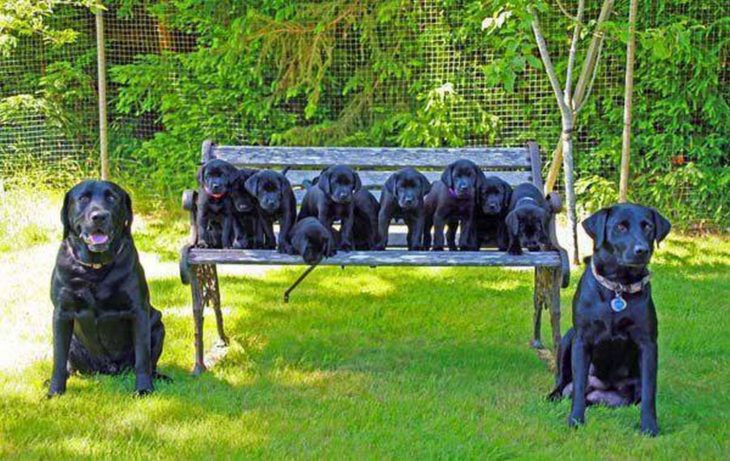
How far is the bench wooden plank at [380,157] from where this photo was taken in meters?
5.95

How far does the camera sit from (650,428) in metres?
3.93

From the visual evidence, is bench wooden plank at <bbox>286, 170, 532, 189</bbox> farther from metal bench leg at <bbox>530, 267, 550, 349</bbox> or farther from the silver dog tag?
the silver dog tag

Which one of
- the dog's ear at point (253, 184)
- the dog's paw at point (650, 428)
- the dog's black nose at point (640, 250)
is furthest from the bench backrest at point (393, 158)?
the dog's paw at point (650, 428)

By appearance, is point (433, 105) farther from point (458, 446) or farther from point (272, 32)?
point (458, 446)

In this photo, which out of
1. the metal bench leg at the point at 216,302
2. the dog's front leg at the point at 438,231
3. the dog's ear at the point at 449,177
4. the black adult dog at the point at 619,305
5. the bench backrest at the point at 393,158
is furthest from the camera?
the bench backrest at the point at 393,158

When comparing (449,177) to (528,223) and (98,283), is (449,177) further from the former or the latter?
(98,283)

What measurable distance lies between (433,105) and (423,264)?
16.1 feet

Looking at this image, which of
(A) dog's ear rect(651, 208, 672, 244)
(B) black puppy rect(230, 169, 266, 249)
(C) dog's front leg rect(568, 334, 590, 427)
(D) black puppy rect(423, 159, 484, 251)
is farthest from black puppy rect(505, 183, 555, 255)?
(B) black puppy rect(230, 169, 266, 249)

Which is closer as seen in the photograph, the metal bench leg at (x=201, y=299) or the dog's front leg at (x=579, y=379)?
the dog's front leg at (x=579, y=379)

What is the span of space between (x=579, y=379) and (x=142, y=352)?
2143mm

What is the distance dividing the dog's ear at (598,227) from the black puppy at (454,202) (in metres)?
1.04

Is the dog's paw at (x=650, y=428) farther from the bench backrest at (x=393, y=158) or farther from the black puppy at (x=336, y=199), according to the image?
the bench backrest at (x=393, y=158)

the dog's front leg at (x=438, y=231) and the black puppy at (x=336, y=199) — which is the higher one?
the black puppy at (x=336, y=199)

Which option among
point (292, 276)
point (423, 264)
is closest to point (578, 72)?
point (292, 276)
